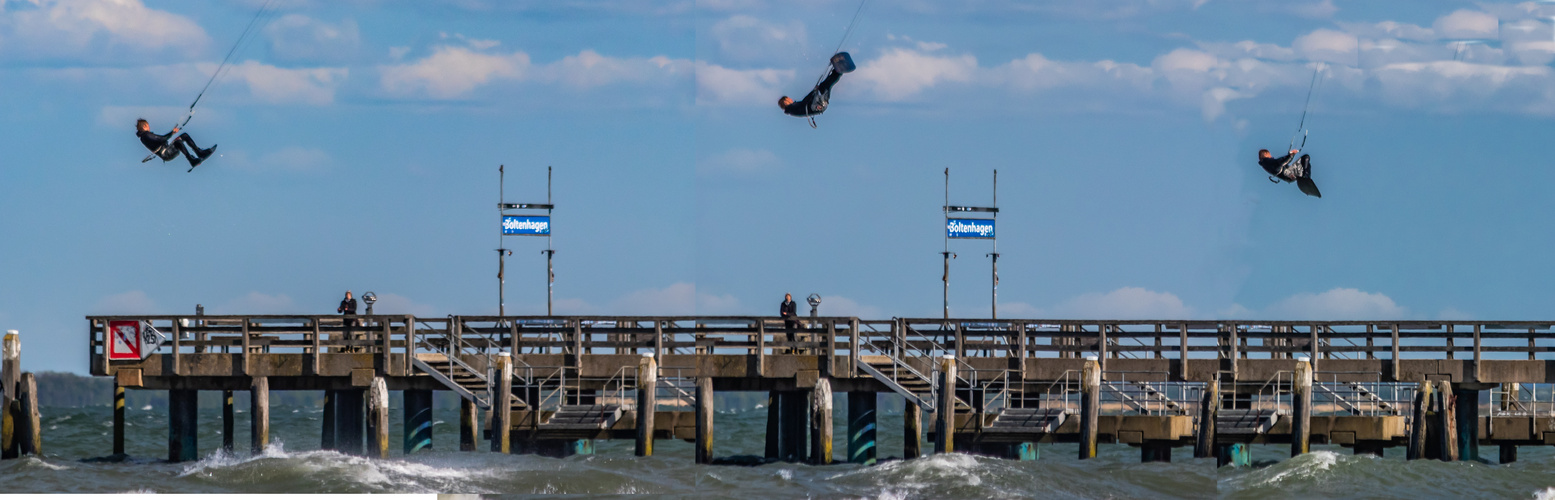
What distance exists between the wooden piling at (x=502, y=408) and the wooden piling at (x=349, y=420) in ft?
11.3

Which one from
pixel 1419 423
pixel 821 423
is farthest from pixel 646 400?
pixel 1419 423

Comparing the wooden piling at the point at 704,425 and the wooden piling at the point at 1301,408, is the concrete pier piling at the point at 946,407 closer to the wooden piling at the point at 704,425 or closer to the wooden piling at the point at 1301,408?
the wooden piling at the point at 704,425

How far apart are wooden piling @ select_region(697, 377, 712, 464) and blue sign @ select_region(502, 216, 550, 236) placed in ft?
14.4

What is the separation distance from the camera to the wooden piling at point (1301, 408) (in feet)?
88.3

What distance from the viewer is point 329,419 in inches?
1246

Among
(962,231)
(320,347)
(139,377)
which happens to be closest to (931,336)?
(962,231)

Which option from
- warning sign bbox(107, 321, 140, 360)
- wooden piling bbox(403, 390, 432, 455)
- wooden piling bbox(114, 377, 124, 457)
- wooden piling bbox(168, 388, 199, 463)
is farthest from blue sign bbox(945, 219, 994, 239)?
wooden piling bbox(114, 377, 124, 457)

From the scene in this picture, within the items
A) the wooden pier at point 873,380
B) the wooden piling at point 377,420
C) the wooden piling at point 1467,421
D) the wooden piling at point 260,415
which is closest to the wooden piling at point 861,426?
the wooden pier at point 873,380

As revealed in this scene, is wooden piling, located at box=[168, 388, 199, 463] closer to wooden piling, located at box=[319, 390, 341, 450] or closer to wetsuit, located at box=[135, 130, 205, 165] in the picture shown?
wooden piling, located at box=[319, 390, 341, 450]

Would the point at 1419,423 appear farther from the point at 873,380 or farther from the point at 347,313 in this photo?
the point at 347,313

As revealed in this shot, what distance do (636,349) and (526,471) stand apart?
3.74m

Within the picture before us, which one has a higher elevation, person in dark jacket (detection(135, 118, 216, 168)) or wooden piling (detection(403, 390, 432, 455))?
person in dark jacket (detection(135, 118, 216, 168))

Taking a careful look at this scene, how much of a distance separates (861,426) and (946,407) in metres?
2.15

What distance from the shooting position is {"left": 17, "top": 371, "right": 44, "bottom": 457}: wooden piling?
29.3 metres
